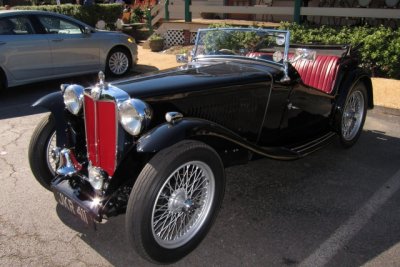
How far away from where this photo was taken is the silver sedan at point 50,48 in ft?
23.3

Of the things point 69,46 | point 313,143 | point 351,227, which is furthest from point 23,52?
point 351,227

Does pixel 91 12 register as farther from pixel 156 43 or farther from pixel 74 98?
pixel 74 98

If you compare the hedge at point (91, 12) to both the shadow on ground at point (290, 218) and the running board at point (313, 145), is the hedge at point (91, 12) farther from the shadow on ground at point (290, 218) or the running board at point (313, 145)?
the shadow on ground at point (290, 218)

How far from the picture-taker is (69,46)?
7812 mm

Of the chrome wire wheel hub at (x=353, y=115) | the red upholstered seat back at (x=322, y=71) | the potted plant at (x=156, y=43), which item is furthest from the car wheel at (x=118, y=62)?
the chrome wire wheel hub at (x=353, y=115)

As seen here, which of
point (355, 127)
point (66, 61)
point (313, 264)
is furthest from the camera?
point (66, 61)

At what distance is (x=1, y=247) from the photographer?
3066 mm

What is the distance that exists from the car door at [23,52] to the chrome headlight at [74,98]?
4456 millimetres

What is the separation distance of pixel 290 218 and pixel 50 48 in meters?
5.88

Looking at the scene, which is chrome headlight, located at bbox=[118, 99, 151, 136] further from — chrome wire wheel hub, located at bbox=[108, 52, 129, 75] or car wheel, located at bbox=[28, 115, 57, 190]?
chrome wire wheel hub, located at bbox=[108, 52, 129, 75]

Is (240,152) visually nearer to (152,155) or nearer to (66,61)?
(152,155)

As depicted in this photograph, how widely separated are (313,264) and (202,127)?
1277mm

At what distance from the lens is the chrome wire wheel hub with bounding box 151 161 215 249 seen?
9.48 feet

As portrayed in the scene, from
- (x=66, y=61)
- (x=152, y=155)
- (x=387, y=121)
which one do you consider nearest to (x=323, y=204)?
(x=152, y=155)
